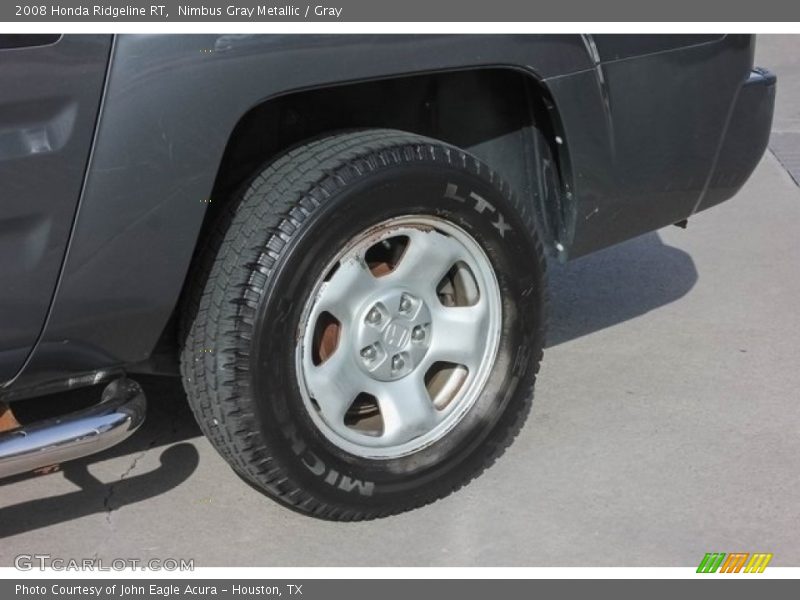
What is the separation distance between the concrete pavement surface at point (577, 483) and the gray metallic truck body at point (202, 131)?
55 centimetres

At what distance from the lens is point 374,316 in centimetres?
301

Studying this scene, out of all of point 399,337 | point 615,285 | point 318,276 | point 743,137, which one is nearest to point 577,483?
point 399,337

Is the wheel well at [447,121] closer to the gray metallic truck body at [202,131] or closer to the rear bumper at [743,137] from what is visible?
the gray metallic truck body at [202,131]

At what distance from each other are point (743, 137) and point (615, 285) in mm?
1185

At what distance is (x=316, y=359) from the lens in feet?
9.85

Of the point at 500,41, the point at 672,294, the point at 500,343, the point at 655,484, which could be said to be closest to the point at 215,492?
the point at 500,343

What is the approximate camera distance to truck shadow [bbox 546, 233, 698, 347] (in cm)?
439

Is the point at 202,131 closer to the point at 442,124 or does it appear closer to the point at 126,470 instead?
the point at 442,124

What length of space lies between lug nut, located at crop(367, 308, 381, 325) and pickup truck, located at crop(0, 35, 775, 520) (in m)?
0.01

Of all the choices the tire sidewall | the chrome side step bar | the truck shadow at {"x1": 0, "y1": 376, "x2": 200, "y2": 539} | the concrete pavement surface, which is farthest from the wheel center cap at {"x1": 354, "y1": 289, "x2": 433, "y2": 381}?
the truck shadow at {"x1": 0, "y1": 376, "x2": 200, "y2": 539}

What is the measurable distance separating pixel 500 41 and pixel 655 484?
4.14 ft

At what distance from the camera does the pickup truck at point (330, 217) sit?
8.10 ft
